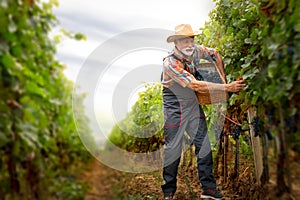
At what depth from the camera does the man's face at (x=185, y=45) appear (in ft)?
14.5

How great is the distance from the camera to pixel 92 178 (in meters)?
2.68

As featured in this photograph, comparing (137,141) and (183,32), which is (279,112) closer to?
(183,32)

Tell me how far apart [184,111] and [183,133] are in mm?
227

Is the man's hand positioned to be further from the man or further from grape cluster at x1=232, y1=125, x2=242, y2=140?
grape cluster at x1=232, y1=125, x2=242, y2=140

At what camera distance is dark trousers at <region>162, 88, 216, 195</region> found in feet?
14.2

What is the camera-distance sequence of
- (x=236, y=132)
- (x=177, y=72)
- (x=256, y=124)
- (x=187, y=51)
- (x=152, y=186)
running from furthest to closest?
(x=152, y=186)
(x=236, y=132)
(x=187, y=51)
(x=177, y=72)
(x=256, y=124)

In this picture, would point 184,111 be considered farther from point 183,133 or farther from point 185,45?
point 185,45

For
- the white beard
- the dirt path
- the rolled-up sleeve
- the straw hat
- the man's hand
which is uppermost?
the straw hat

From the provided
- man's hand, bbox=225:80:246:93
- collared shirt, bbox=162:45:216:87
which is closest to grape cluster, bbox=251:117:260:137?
man's hand, bbox=225:80:246:93

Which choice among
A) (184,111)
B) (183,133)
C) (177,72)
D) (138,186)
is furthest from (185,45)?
(138,186)

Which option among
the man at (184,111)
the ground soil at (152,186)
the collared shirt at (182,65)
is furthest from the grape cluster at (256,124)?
the collared shirt at (182,65)

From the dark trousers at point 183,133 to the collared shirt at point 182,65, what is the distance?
0.23m

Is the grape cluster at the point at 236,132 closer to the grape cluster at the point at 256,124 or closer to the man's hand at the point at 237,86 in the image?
the grape cluster at the point at 256,124

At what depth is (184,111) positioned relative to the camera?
447cm
